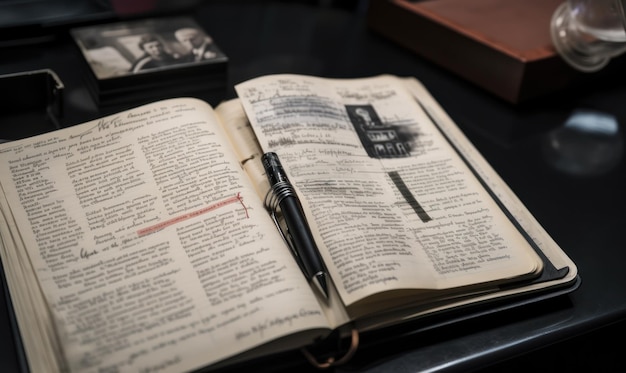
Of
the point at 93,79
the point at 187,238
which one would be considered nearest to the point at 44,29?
the point at 93,79

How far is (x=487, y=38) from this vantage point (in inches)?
37.2

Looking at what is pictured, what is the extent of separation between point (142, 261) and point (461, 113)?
51cm

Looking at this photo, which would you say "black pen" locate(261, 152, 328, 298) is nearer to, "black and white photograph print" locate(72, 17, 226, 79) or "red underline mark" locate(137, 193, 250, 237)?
"red underline mark" locate(137, 193, 250, 237)

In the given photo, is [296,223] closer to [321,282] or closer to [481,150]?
[321,282]

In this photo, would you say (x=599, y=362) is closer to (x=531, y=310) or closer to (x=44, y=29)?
(x=531, y=310)

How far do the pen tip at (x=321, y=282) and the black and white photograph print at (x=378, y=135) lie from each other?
0.69ft

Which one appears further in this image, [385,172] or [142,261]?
[385,172]

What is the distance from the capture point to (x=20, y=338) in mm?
542

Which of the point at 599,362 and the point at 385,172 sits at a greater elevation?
the point at 385,172

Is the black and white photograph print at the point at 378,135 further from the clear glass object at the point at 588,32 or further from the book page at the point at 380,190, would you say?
the clear glass object at the point at 588,32

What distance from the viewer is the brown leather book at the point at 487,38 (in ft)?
3.03

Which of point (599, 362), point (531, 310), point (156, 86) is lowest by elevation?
point (599, 362)

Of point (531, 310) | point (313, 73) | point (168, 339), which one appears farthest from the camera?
point (313, 73)

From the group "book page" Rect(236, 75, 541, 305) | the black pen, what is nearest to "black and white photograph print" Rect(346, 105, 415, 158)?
"book page" Rect(236, 75, 541, 305)
